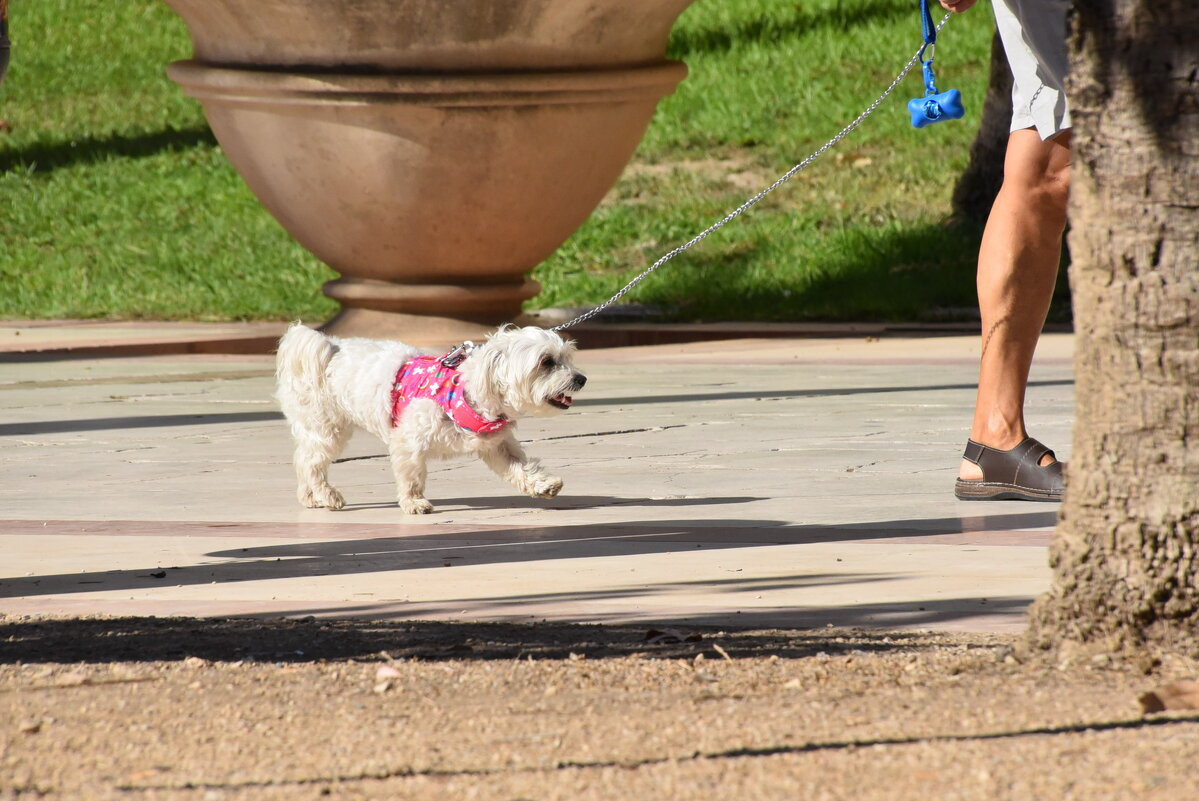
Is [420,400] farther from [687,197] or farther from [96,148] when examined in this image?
[96,148]

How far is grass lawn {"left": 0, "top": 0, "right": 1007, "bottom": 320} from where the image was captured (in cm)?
1305

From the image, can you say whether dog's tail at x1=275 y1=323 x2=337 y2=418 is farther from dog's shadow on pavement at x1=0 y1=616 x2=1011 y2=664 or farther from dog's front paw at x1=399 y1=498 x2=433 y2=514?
dog's shadow on pavement at x1=0 y1=616 x2=1011 y2=664

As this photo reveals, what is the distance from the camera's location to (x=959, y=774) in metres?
2.92

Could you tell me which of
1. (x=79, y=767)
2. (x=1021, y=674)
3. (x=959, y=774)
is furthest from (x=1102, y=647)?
(x=79, y=767)

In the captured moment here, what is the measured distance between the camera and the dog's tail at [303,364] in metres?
6.62

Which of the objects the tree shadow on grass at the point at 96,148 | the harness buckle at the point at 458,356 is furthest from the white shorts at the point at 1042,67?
the tree shadow on grass at the point at 96,148

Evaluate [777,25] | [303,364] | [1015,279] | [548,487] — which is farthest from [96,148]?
[1015,279]

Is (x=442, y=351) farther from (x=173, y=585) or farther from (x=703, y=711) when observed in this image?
(x=703, y=711)

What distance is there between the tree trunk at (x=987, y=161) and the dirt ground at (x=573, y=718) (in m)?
9.94

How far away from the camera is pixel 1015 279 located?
19.6ft

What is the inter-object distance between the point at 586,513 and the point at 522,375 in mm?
554

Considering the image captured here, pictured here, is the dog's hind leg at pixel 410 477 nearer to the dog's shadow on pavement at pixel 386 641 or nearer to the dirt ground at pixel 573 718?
the dog's shadow on pavement at pixel 386 641

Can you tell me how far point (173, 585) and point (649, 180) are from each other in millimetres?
11109

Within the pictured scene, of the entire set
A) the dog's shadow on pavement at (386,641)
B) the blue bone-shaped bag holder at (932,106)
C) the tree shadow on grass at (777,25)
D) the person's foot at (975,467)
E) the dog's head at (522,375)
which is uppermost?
the tree shadow on grass at (777,25)
